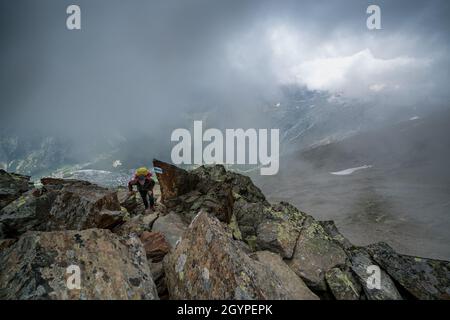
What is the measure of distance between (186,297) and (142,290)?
1.32m

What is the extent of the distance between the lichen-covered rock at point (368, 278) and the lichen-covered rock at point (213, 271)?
402 cm

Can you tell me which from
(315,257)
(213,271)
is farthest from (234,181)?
(213,271)

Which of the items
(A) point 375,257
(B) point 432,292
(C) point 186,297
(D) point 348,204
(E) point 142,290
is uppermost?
(E) point 142,290

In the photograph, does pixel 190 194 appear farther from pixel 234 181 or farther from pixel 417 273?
pixel 417 273

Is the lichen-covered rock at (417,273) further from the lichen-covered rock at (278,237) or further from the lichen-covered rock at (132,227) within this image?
the lichen-covered rock at (132,227)

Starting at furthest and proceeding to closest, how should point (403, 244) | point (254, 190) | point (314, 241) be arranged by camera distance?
1. point (403, 244)
2. point (254, 190)
3. point (314, 241)

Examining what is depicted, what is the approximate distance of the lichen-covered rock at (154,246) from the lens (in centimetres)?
971

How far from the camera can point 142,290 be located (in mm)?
6734

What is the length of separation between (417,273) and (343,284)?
3.81 m

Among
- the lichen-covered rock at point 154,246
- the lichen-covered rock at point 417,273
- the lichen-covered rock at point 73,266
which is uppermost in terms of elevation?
the lichen-covered rock at point 73,266

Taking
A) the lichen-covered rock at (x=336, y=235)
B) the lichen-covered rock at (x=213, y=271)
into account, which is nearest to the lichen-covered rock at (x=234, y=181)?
the lichen-covered rock at (x=336, y=235)
